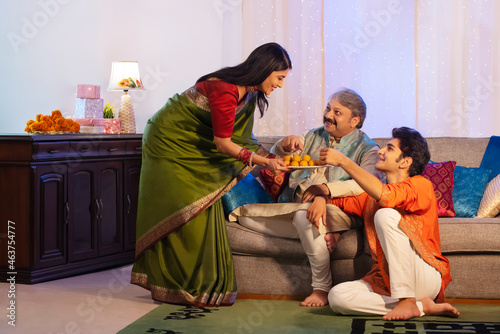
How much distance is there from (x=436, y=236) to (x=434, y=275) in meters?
0.18

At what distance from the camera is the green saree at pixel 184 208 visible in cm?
334

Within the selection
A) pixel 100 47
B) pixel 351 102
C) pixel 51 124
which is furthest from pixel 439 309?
pixel 100 47

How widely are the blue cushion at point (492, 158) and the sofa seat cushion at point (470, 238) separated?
55 cm

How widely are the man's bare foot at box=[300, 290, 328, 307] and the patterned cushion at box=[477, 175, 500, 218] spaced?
92cm

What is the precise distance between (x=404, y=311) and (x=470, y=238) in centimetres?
53

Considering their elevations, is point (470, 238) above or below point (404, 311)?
above

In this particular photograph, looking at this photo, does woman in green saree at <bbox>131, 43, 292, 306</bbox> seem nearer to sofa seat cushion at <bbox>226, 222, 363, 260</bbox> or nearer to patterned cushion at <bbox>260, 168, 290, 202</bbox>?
sofa seat cushion at <bbox>226, 222, 363, 260</bbox>

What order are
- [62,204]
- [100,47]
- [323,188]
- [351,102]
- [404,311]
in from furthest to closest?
[100,47]
[62,204]
[351,102]
[323,188]
[404,311]

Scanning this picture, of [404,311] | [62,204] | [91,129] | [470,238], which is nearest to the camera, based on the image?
[404,311]

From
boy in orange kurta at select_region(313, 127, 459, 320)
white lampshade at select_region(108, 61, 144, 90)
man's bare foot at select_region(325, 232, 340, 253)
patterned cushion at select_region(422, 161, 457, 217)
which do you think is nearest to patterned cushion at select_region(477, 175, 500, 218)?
patterned cushion at select_region(422, 161, 457, 217)

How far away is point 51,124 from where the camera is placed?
4230 mm

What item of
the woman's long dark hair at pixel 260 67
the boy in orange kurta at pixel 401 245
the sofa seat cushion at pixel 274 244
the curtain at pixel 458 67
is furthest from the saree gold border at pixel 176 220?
the curtain at pixel 458 67

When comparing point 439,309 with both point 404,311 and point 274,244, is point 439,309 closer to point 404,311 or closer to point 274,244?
point 404,311

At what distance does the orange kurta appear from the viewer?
294cm
